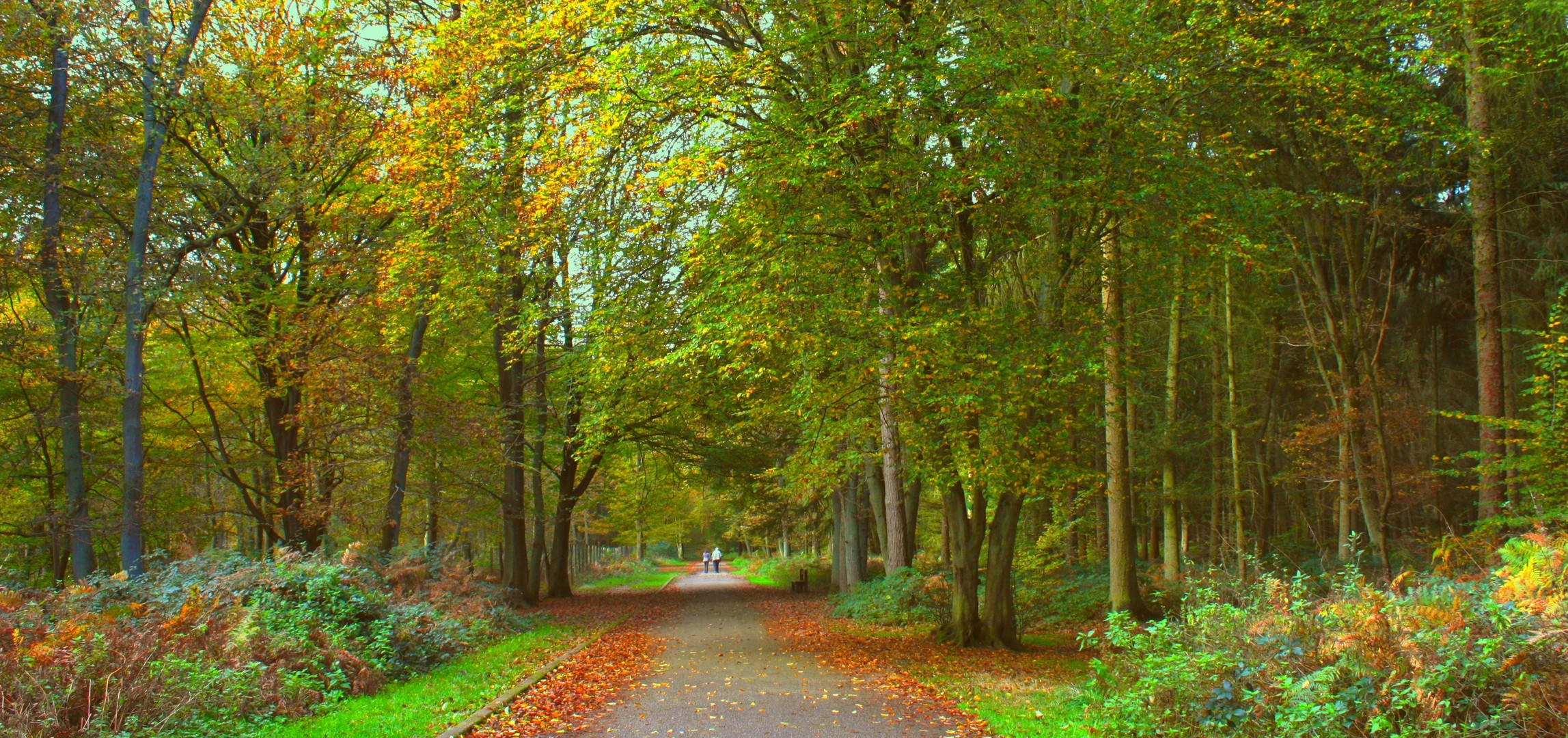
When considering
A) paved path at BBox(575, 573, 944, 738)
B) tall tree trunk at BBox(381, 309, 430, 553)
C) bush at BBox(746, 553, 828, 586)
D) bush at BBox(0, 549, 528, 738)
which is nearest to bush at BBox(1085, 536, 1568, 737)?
paved path at BBox(575, 573, 944, 738)

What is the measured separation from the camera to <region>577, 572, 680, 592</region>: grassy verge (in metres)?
35.1

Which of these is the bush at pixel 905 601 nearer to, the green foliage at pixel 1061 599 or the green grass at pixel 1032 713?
the green foliage at pixel 1061 599

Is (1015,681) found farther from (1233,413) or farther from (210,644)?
(1233,413)

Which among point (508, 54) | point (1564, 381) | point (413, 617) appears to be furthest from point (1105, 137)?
point (413, 617)

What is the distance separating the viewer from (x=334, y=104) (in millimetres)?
17172

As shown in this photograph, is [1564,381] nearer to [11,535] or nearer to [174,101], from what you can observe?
[174,101]

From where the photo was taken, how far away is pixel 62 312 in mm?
13750

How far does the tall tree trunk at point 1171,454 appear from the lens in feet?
61.7

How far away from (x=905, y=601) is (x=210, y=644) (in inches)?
477

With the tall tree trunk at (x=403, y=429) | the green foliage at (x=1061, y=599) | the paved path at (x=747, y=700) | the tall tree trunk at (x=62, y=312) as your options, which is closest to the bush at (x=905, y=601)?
the green foliage at (x=1061, y=599)

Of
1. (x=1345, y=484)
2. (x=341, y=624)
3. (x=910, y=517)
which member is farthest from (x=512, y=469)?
(x=1345, y=484)

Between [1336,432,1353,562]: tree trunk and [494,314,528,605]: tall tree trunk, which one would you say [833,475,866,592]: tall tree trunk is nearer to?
[494,314,528,605]: tall tree trunk

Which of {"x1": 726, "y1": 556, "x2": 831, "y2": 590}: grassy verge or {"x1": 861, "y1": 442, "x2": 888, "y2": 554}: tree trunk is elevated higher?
{"x1": 861, "y1": 442, "x2": 888, "y2": 554}: tree trunk

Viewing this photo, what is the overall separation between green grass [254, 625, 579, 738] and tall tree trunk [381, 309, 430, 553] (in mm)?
5628
